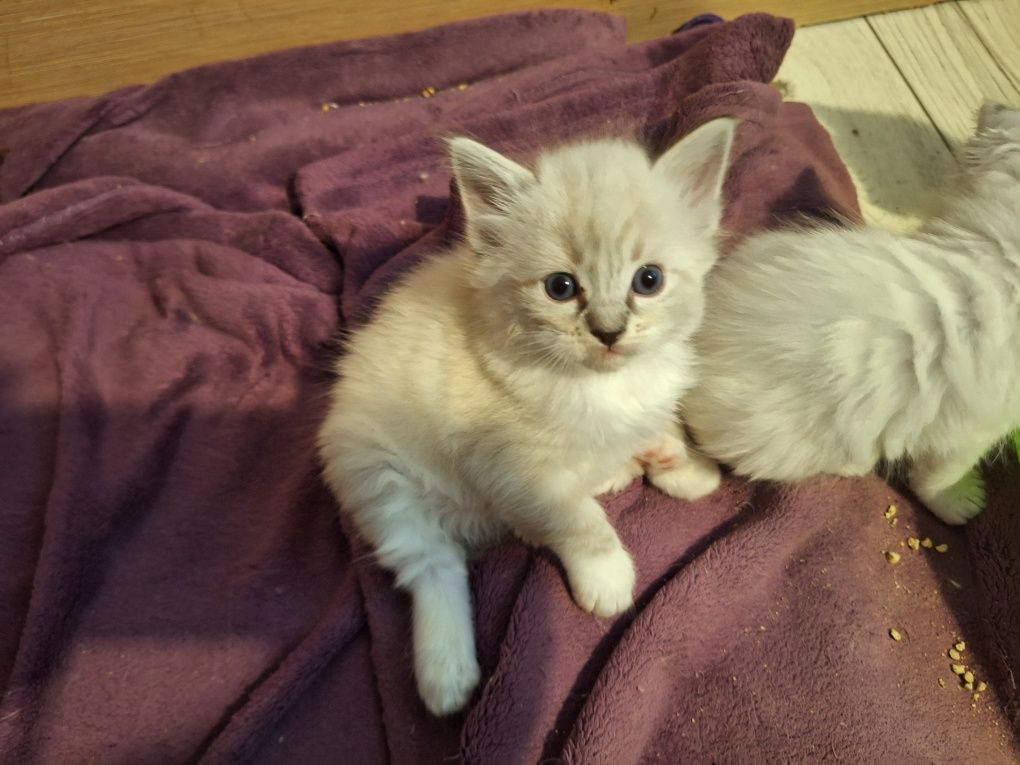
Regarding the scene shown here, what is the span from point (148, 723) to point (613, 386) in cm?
101

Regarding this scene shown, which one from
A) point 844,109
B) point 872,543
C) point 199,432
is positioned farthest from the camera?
point 844,109

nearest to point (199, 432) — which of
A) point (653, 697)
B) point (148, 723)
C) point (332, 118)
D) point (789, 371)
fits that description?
point (148, 723)

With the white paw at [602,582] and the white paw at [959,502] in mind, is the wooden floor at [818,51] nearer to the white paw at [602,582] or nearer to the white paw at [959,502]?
the white paw at [959,502]

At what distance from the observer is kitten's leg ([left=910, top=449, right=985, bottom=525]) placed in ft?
4.45

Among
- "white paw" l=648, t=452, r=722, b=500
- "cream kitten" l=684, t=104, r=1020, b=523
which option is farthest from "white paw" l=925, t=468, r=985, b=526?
"white paw" l=648, t=452, r=722, b=500

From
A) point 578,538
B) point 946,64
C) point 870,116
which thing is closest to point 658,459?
point 578,538

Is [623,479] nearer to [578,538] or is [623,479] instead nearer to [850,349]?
[578,538]

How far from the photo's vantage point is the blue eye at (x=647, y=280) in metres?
1.07

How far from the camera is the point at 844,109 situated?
212cm

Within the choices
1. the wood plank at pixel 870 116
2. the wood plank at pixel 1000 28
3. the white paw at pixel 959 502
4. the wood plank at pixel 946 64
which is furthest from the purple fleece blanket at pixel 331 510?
the wood plank at pixel 1000 28

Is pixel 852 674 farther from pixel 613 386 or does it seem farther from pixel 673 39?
pixel 673 39

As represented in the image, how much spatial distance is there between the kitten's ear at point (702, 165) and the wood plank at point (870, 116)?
0.97 meters

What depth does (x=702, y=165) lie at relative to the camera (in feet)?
3.67

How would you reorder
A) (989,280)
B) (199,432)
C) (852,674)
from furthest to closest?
(199,432)
(852,674)
(989,280)
